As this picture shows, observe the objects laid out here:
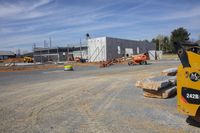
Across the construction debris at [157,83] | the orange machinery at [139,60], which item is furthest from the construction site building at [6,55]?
the construction debris at [157,83]

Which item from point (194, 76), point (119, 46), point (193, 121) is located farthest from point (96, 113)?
point (119, 46)

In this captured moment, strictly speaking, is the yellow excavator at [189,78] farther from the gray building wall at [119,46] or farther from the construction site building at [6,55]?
the construction site building at [6,55]

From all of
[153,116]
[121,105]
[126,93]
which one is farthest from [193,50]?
[126,93]

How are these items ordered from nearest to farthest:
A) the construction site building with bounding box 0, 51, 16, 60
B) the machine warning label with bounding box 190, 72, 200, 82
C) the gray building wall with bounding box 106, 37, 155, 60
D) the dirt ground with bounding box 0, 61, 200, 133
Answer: the machine warning label with bounding box 190, 72, 200, 82 → the dirt ground with bounding box 0, 61, 200, 133 → the gray building wall with bounding box 106, 37, 155, 60 → the construction site building with bounding box 0, 51, 16, 60

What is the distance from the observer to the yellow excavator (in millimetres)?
5785

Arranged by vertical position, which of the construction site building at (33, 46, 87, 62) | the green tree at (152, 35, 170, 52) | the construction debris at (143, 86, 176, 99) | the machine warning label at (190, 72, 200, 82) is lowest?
the construction debris at (143, 86, 176, 99)

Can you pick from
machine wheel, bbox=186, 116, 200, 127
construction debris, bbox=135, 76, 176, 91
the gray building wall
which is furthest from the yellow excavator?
the gray building wall

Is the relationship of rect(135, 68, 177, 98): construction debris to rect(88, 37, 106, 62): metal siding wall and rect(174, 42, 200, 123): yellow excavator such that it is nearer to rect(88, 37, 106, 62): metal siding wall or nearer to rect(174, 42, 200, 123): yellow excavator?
rect(174, 42, 200, 123): yellow excavator

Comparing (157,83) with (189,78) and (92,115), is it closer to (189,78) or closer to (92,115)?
(92,115)

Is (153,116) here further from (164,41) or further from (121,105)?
(164,41)

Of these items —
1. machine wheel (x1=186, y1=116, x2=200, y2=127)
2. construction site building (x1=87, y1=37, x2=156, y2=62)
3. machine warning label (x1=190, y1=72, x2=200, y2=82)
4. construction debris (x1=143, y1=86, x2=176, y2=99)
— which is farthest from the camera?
construction site building (x1=87, y1=37, x2=156, y2=62)

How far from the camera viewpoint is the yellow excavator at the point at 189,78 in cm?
579

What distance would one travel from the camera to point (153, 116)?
7508 millimetres

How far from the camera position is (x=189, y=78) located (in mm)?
5879
